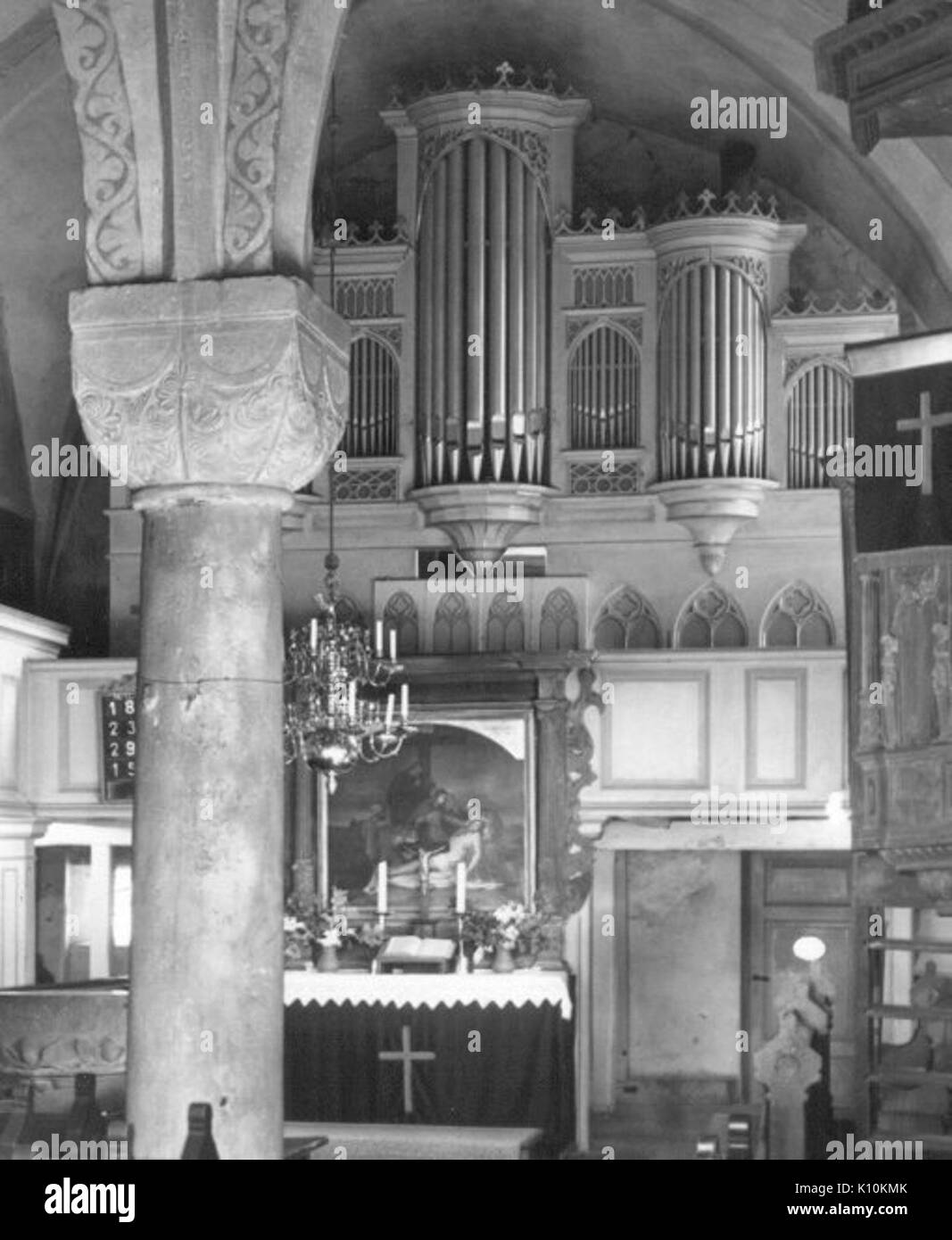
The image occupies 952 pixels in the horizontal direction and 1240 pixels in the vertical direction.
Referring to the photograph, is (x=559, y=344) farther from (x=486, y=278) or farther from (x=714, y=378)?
(x=714, y=378)

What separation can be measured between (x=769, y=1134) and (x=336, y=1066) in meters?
5.30

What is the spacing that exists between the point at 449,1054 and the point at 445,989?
1.57ft

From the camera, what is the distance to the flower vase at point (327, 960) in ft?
56.9

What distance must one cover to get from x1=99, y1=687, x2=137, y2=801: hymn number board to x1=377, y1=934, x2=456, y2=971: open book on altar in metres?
2.45

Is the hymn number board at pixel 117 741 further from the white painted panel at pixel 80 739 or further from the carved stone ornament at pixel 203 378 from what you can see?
the carved stone ornament at pixel 203 378

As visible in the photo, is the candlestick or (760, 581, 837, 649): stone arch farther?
(760, 581, 837, 649): stone arch

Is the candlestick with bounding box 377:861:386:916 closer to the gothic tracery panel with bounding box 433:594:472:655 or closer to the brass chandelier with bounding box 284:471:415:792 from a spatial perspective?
the brass chandelier with bounding box 284:471:415:792

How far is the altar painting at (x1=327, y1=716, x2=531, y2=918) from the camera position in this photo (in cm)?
1788

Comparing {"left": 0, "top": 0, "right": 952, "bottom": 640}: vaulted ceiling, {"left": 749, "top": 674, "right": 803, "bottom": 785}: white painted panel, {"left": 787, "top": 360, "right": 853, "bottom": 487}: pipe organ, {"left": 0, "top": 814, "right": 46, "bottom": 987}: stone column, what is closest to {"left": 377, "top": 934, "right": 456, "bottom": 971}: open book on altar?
{"left": 749, "top": 674, "right": 803, "bottom": 785}: white painted panel

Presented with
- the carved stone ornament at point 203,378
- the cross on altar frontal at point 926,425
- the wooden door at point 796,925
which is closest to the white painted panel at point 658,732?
the wooden door at point 796,925

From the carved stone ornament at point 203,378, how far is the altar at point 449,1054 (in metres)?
8.48

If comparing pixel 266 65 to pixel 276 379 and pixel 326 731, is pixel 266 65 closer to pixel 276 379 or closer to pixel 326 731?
pixel 276 379

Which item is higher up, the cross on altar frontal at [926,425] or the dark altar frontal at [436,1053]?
the cross on altar frontal at [926,425]

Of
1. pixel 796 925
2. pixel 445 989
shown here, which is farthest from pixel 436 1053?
pixel 796 925
